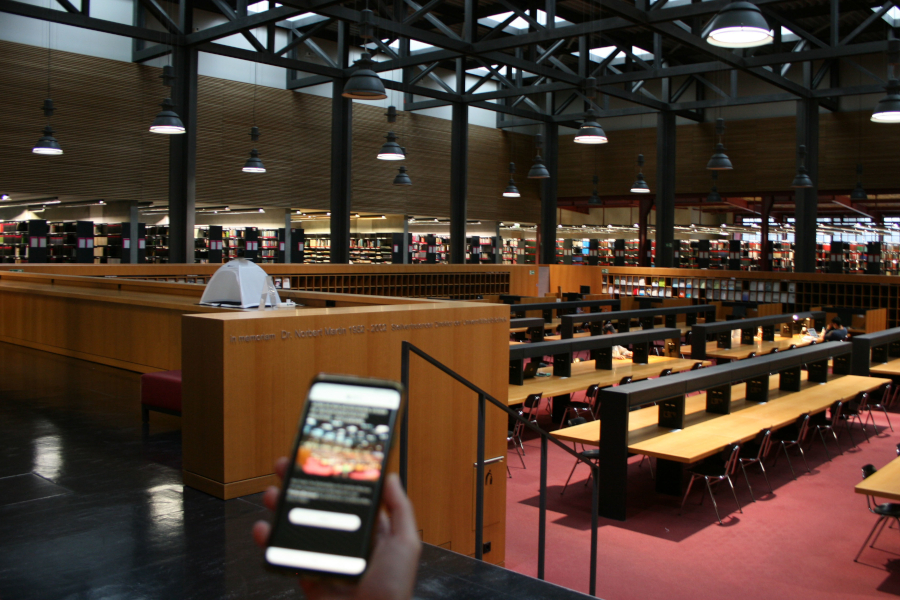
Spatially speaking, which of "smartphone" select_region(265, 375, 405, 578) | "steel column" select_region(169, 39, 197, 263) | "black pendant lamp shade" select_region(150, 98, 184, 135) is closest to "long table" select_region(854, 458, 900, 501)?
"smartphone" select_region(265, 375, 405, 578)

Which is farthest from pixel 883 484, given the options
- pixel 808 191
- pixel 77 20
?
pixel 808 191

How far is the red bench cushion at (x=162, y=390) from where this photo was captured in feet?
15.4

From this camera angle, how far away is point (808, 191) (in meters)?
A: 18.8

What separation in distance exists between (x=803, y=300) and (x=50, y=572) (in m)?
18.7

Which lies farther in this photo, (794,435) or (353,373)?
(794,435)

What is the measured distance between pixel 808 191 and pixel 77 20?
661 inches

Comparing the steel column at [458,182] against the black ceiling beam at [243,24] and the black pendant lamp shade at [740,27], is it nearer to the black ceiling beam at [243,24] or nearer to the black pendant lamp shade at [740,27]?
the black ceiling beam at [243,24]

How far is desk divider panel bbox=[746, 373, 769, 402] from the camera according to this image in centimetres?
914

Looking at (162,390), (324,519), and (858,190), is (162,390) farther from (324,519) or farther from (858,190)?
(858,190)

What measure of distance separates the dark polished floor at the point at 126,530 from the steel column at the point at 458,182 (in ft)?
52.7

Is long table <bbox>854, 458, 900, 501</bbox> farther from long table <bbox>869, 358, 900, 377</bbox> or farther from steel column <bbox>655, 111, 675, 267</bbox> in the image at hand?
steel column <bbox>655, 111, 675, 267</bbox>

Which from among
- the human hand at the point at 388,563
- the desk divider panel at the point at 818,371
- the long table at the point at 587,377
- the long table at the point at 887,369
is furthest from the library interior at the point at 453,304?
the desk divider panel at the point at 818,371

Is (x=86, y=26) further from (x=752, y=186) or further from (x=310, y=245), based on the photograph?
(x=752, y=186)

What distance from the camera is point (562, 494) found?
7.62 meters
